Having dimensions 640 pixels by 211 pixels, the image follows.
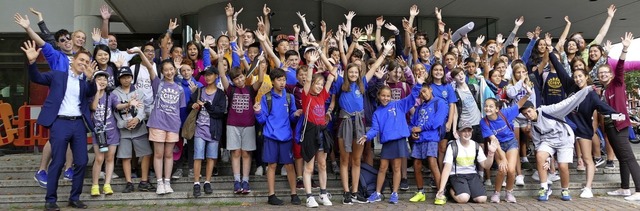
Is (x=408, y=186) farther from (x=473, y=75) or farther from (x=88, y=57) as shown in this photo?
(x=88, y=57)

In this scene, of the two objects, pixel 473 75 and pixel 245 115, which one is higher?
pixel 473 75

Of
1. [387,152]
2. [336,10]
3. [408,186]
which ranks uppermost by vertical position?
[336,10]

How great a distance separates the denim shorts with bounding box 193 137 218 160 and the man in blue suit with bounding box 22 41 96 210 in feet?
4.30

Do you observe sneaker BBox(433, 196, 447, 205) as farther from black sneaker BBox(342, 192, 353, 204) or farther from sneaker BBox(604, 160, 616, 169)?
sneaker BBox(604, 160, 616, 169)

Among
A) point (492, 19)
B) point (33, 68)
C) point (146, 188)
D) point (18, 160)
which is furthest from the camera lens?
point (492, 19)

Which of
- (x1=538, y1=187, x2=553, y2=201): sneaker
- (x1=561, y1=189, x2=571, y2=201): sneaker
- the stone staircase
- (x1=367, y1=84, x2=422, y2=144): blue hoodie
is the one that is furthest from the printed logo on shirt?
(x1=561, y1=189, x2=571, y2=201): sneaker

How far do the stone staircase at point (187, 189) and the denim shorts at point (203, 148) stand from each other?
53 cm

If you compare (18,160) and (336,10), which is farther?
(336,10)

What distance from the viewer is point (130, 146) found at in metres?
6.79

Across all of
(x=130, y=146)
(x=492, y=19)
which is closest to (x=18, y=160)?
(x=130, y=146)

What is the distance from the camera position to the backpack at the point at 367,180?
6984 millimetres

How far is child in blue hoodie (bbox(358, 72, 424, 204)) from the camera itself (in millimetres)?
6812

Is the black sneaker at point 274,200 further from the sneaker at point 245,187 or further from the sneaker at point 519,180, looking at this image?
the sneaker at point 519,180

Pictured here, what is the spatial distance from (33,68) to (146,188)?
2.06 m
